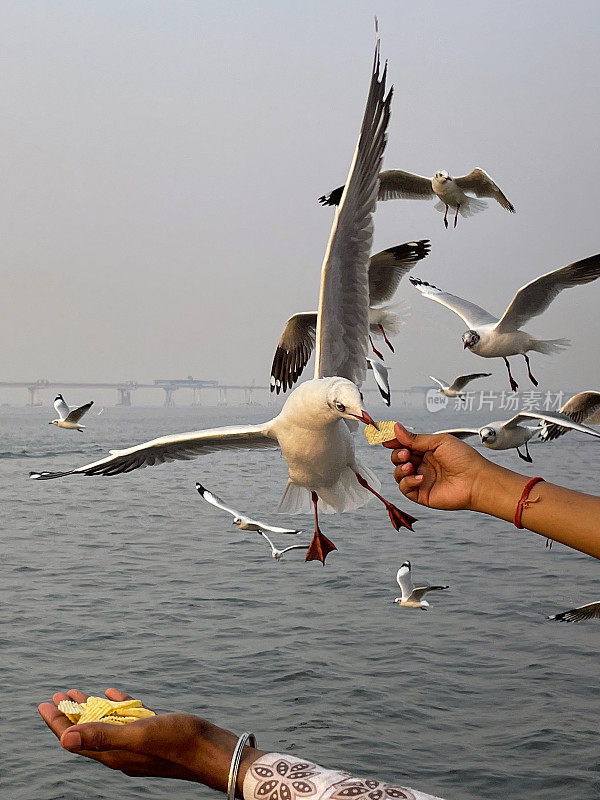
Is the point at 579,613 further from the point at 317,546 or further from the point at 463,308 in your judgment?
the point at 463,308

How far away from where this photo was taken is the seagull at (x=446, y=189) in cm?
450

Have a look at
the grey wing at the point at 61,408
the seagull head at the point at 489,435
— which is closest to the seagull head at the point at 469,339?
the seagull head at the point at 489,435

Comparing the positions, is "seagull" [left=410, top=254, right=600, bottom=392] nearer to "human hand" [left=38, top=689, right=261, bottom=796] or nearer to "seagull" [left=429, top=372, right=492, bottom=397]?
A: "seagull" [left=429, top=372, right=492, bottom=397]

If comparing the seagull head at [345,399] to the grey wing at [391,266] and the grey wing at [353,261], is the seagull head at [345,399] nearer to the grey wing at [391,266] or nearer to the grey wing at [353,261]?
the grey wing at [353,261]

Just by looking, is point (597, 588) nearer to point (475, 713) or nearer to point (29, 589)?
point (475, 713)

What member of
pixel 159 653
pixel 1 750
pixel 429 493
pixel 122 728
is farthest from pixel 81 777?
pixel 429 493

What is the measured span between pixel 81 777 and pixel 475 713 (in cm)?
208

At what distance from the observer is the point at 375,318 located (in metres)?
4.53

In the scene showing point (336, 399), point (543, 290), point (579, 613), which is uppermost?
point (543, 290)

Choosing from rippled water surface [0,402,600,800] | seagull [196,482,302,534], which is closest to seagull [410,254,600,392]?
seagull [196,482,302,534]

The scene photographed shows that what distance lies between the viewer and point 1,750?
14.9ft

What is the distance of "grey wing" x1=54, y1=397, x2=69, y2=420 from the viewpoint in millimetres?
6613

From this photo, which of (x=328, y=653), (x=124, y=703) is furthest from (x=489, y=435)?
(x=124, y=703)

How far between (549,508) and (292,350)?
382cm
